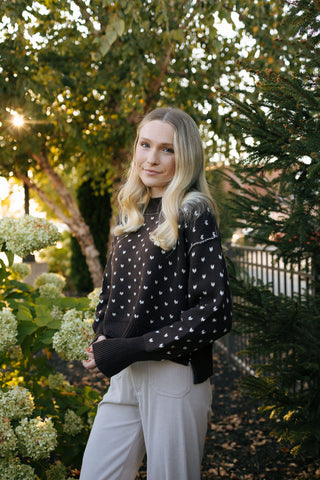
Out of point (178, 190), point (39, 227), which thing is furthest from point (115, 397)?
point (39, 227)

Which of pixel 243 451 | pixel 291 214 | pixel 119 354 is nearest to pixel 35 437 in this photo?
pixel 119 354

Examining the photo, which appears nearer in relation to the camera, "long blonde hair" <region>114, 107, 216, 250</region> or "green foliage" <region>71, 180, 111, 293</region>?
"long blonde hair" <region>114, 107, 216, 250</region>

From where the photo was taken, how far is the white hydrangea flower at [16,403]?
213 cm

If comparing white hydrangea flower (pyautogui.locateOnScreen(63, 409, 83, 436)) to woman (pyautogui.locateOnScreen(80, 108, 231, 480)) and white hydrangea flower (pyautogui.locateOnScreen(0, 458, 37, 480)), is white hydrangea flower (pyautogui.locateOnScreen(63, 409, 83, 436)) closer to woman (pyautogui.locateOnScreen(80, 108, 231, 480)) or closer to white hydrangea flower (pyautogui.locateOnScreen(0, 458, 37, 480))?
white hydrangea flower (pyautogui.locateOnScreen(0, 458, 37, 480))

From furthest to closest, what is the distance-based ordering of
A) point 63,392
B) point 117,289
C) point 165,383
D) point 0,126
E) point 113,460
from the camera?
point 0,126 < point 63,392 < point 117,289 < point 113,460 < point 165,383

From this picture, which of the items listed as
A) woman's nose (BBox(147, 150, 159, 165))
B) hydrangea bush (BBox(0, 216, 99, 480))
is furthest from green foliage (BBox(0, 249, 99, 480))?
woman's nose (BBox(147, 150, 159, 165))

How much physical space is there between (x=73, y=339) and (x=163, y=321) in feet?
2.40

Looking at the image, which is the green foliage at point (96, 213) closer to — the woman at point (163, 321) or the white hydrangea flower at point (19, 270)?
the white hydrangea flower at point (19, 270)

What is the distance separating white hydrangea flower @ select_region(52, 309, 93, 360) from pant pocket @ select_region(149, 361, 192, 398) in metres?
0.70

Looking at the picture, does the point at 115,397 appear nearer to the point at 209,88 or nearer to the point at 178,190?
the point at 178,190

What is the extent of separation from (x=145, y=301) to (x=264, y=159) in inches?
35.0

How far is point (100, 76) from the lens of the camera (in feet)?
15.2

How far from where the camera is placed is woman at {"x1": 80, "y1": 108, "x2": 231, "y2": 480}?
1.57 m

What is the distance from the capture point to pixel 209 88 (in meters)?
4.98
